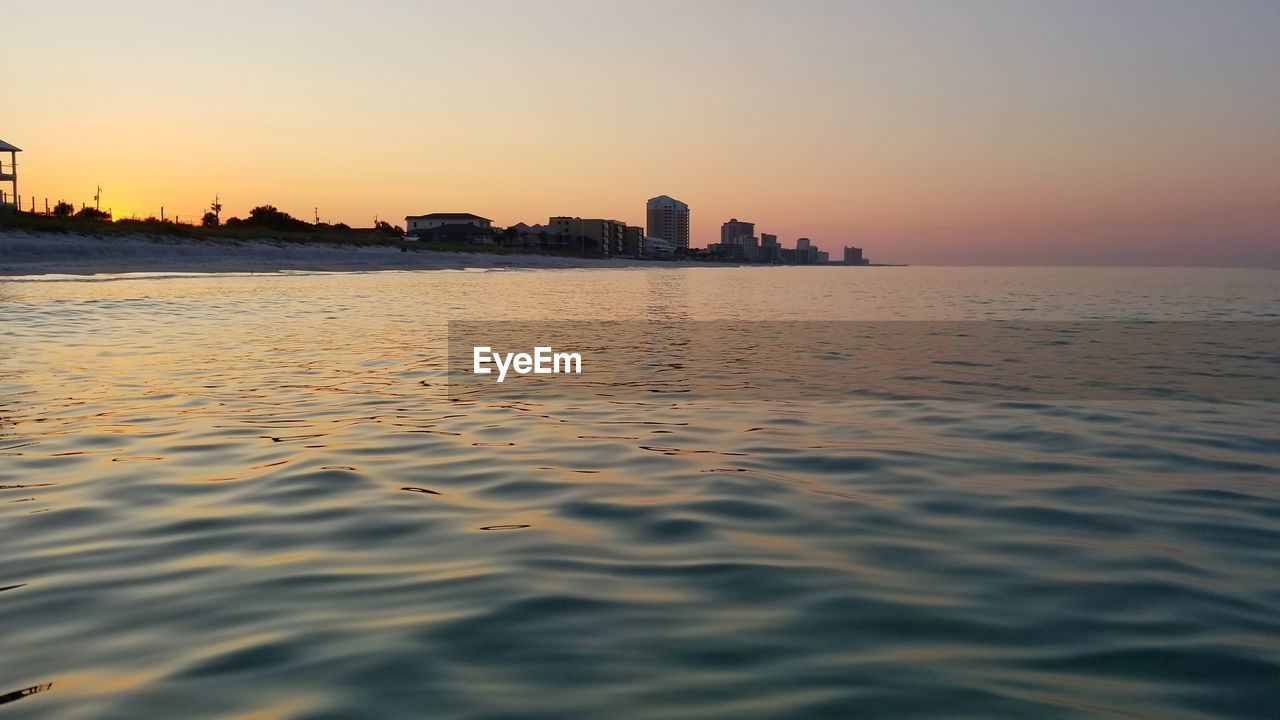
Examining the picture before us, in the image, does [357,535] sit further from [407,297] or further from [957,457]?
[407,297]

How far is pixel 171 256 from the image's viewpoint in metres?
56.1

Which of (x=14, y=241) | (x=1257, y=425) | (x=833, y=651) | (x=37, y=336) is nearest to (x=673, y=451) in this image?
(x=833, y=651)

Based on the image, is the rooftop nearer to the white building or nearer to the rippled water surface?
the white building

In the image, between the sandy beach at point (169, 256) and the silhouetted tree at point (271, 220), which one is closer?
the sandy beach at point (169, 256)

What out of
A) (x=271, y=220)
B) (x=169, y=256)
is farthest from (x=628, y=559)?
(x=271, y=220)

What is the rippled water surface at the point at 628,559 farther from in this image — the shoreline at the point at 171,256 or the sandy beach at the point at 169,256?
the sandy beach at the point at 169,256

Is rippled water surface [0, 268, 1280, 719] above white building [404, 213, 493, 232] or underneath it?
underneath

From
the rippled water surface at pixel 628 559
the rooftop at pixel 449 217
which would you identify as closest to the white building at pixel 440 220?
the rooftop at pixel 449 217

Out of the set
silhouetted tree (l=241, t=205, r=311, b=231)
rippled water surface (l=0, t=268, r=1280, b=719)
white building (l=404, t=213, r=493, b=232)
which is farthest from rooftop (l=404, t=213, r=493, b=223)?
rippled water surface (l=0, t=268, r=1280, b=719)

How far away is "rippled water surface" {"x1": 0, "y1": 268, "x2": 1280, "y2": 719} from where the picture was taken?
3.43 meters

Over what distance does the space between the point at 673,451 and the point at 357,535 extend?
10.9ft

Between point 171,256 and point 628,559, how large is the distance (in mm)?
59254

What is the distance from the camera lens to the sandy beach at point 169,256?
153 feet

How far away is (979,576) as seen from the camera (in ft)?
15.6
